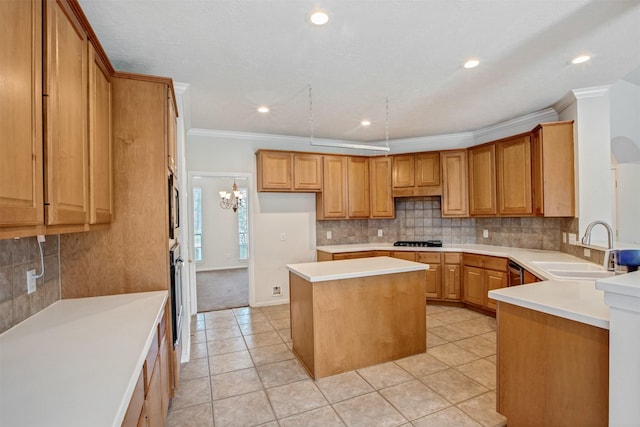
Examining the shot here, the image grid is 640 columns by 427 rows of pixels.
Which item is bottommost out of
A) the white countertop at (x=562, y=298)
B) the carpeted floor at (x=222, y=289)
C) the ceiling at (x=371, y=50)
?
the carpeted floor at (x=222, y=289)

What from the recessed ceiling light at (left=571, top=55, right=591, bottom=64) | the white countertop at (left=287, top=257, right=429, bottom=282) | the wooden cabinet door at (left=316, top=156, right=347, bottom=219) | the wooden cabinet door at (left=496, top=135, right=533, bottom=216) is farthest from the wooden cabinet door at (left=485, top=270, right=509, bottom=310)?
the recessed ceiling light at (left=571, top=55, right=591, bottom=64)

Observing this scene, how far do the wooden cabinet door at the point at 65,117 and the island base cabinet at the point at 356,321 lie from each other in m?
1.73

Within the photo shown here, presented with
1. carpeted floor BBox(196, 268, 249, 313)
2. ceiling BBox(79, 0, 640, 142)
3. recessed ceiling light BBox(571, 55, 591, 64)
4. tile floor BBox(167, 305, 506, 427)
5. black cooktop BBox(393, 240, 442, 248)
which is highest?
recessed ceiling light BBox(571, 55, 591, 64)

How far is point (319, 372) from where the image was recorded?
262 cm

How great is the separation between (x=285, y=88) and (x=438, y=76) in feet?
4.69

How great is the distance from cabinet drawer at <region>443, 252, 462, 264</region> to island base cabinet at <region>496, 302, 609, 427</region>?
263 centimetres

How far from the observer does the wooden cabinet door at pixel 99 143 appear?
5.37 feet

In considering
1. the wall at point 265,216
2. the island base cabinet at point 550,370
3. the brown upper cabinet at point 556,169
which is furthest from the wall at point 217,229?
the island base cabinet at point 550,370

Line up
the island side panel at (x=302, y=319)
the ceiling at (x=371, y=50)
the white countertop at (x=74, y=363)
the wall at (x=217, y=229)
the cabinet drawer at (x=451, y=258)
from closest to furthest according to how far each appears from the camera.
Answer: the white countertop at (x=74, y=363)
the ceiling at (x=371, y=50)
the island side panel at (x=302, y=319)
the cabinet drawer at (x=451, y=258)
the wall at (x=217, y=229)

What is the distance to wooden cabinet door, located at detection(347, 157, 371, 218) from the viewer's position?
4.97 m

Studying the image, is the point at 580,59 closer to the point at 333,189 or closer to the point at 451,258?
the point at 451,258

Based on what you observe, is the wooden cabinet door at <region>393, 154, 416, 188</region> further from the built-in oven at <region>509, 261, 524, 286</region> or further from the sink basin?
the sink basin

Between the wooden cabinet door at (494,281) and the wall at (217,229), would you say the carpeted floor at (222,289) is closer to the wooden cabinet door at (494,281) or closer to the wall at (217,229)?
the wall at (217,229)

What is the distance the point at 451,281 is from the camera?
14.6 feet
